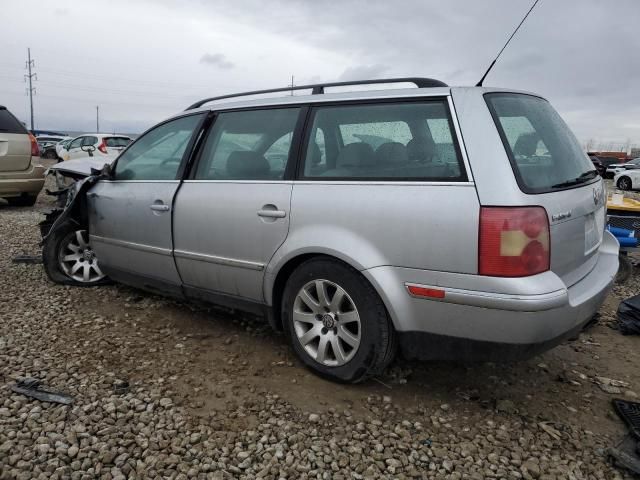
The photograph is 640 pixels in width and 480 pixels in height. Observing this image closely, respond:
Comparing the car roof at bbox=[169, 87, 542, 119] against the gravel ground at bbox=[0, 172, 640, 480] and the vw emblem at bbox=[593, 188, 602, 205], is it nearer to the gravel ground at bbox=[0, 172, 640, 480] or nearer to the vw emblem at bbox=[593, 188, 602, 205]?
the vw emblem at bbox=[593, 188, 602, 205]

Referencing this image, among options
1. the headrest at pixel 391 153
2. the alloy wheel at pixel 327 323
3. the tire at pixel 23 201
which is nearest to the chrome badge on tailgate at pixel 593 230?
the headrest at pixel 391 153

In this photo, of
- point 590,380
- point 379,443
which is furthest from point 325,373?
point 590,380

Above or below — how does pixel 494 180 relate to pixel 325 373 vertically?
above

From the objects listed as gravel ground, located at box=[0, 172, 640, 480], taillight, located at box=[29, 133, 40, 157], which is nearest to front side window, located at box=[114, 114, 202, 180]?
gravel ground, located at box=[0, 172, 640, 480]

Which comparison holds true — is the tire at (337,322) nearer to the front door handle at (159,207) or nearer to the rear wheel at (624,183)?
the front door handle at (159,207)

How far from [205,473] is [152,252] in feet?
6.50

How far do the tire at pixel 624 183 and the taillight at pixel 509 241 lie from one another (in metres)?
21.0

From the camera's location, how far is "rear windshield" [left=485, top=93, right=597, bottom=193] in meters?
2.50

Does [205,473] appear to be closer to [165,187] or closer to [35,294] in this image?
[165,187]

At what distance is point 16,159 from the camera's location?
27.7 ft

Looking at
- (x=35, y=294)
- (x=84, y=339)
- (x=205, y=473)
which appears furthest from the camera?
(x=35, y=294)

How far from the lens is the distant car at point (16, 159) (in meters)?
8.30

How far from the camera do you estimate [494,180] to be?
2379mm

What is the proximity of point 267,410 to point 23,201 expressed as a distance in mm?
8898
